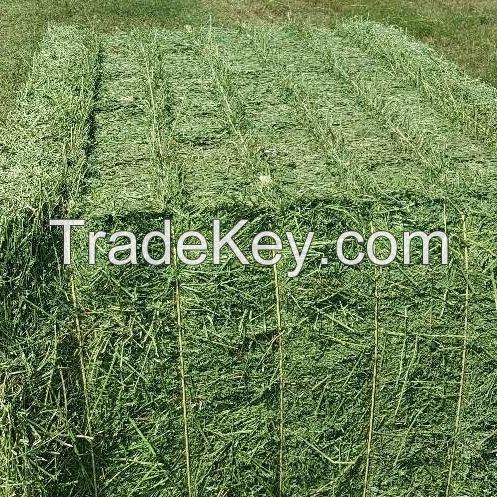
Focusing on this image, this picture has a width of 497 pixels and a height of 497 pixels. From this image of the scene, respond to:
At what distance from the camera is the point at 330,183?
450 cm

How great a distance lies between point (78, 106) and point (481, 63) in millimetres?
8803

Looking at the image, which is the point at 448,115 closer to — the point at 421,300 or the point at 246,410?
the point at 421,300

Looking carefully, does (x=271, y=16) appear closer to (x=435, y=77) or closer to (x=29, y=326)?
(x=435, y=77)

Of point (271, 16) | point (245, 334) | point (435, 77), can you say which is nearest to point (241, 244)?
point (245, 334)

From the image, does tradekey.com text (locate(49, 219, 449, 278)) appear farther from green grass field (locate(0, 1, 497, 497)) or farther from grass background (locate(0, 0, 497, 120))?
grass background (locate(0, 0, 497, 120))

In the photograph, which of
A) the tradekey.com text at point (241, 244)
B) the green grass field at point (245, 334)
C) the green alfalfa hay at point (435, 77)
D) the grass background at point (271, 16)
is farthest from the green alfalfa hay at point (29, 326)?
the grass background at point (271, 16)

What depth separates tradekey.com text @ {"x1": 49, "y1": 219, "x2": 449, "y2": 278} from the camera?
407cm

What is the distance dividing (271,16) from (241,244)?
39.6ft

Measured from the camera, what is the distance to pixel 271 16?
15133mm

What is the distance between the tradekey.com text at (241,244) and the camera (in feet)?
13.4

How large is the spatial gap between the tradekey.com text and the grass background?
834 centimetres

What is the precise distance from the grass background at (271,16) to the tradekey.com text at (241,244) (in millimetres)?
8340

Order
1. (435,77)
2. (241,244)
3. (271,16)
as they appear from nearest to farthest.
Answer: (241,244), (435,77), (271,16)

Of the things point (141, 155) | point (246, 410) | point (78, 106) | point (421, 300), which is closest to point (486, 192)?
point (421, 300)
